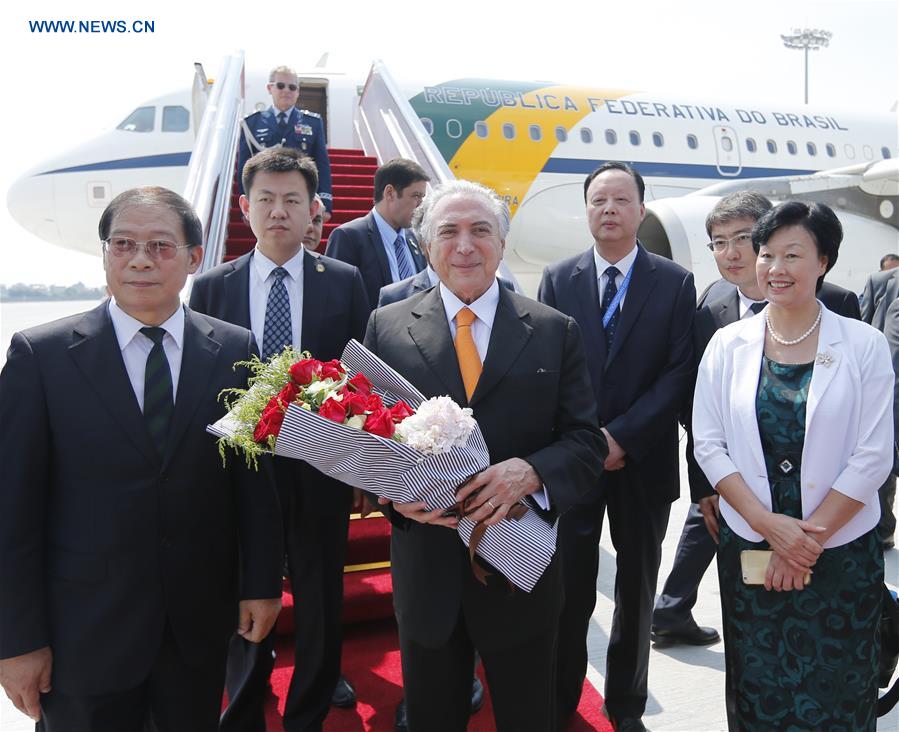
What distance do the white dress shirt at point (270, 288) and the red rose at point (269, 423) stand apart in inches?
43.7

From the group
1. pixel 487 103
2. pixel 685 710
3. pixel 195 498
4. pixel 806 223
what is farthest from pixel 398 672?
pixel 487 103

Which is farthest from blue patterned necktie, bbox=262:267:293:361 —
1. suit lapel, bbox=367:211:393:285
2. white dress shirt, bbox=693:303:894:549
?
white dress shirt, bbox=693:303:894:549

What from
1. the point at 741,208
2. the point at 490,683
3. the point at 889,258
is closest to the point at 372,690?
the point at 490,683

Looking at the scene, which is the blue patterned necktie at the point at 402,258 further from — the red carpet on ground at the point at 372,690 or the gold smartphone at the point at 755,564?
the gold smartphone at the point at 755,564

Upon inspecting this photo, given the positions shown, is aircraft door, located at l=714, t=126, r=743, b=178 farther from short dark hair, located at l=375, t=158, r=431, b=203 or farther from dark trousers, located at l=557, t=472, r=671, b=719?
dark trousers, located at l=557, t=472, r=671, b=719

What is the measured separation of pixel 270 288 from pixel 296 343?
23cm

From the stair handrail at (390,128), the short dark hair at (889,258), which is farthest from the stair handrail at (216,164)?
the short dark hair at (889,258)

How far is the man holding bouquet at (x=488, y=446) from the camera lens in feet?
6.06

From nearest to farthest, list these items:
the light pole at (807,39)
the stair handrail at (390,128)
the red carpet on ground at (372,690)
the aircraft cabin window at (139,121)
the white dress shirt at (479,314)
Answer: the white dress shirt at (479,314), the red carpet on ground at (372,690), the stair handrail at (390,128), the aircraft cabin window at (139,121), the light pole at (807,39)

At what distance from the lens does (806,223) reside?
2.11 metres

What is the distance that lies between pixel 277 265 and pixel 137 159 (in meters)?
7.30

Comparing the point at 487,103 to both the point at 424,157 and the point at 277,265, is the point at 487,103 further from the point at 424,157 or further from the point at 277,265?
the point at 277,265

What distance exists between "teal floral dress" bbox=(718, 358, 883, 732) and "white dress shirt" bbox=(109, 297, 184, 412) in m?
1.61

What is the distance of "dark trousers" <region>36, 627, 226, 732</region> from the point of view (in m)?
1.73
